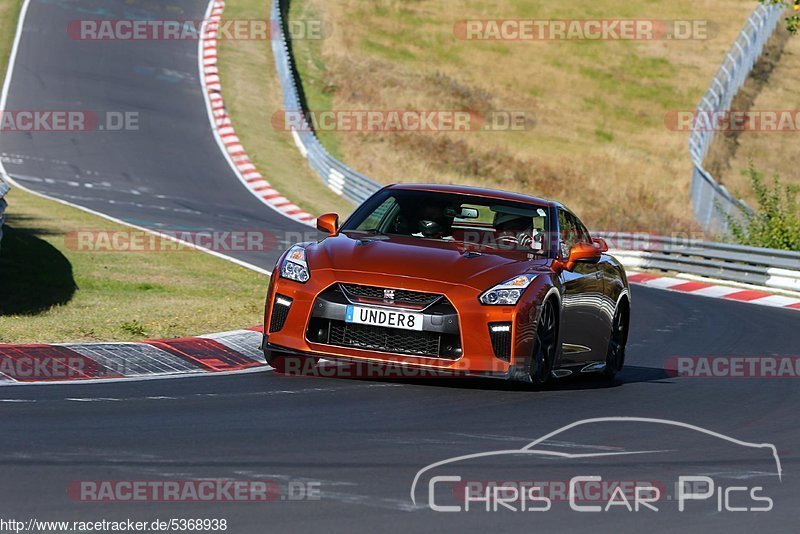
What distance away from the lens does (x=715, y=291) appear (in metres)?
23.9

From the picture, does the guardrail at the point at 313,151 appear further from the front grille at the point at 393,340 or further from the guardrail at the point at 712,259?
the front grille at the point at 393,340

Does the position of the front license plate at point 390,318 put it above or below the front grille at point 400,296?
below

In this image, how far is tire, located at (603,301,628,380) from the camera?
454 inches

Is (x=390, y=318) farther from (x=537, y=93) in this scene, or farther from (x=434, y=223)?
(x=537, y=93)

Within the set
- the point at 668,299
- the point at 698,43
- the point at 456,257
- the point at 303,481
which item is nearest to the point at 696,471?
the point at 303,481

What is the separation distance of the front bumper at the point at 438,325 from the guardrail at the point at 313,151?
22.3 meters

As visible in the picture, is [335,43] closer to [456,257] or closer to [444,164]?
[444,164]

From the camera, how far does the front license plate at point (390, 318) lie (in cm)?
923

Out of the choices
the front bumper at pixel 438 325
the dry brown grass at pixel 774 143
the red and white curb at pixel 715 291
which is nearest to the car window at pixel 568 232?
the front bumper at pixel 438 325

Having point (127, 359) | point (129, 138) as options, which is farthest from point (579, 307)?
point (129, 138)

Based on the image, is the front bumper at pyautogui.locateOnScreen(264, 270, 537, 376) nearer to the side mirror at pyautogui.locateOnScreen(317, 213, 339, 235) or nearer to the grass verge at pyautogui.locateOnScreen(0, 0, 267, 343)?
the side mirror at pyautogui.locateOnScreen(317, 213, 339, 235)

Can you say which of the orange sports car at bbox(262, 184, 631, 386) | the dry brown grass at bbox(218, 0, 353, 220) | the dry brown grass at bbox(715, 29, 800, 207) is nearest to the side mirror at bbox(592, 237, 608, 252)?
the orange sports car at bbox(262, 184, 631, 386)

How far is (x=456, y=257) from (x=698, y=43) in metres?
54.9

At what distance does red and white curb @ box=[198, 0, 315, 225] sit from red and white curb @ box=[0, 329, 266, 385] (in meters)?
18.0
